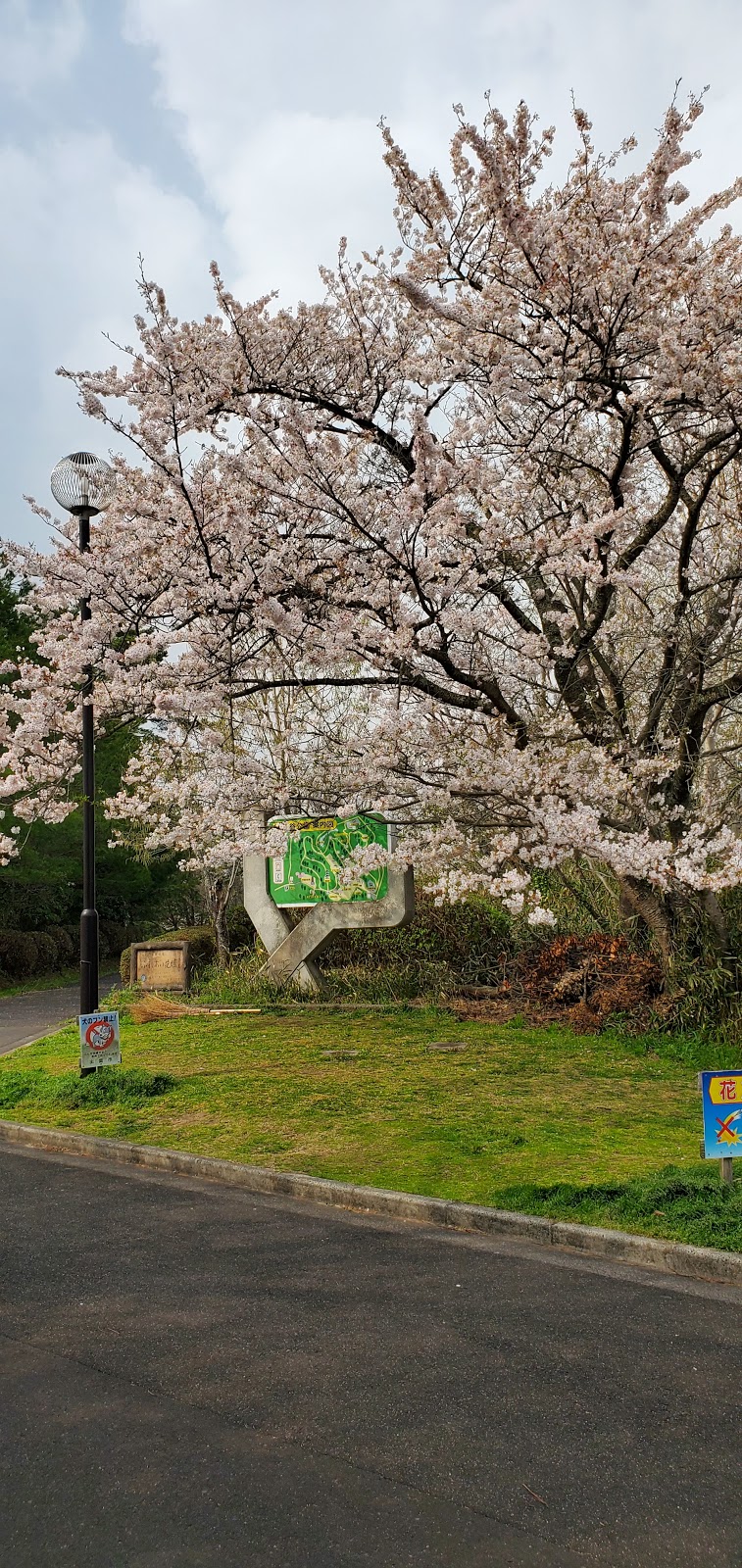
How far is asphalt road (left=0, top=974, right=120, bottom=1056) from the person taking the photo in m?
15.7

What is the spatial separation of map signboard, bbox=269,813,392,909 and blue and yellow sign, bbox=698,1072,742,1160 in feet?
30.5

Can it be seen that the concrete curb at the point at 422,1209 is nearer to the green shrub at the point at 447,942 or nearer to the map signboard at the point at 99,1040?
the map signboard at the point at 99,1040

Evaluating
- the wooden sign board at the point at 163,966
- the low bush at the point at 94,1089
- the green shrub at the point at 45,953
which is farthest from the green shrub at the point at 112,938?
the low bush at the point at 94,1089

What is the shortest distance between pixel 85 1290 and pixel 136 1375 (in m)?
1.20

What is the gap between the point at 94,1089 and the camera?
1026cm

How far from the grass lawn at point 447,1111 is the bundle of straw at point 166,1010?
1.18 meters

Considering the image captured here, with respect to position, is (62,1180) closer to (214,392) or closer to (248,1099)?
(248,1099)

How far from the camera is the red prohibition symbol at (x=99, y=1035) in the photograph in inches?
412

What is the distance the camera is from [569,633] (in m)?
11.1

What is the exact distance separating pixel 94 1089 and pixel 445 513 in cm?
662

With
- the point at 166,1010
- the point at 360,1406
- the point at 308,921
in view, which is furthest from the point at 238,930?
the point at 360,1406

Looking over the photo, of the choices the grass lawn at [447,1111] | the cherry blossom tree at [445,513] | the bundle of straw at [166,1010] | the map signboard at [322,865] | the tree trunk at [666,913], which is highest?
the cherry blossom tree at [445,513]

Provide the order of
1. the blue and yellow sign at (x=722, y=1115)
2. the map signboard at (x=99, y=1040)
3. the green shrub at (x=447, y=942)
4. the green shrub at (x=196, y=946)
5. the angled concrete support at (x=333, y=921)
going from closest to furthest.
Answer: the blue and yellow sign at (x=722, y=1115) < the map signboard at (x=99, y=1040) < the angled concrete support at (x=333, y=921) < the green shrub at (x=447, y=942) < the green shrub at (x=196, y=946)

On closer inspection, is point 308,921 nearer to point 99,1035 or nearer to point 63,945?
point 99,1035
